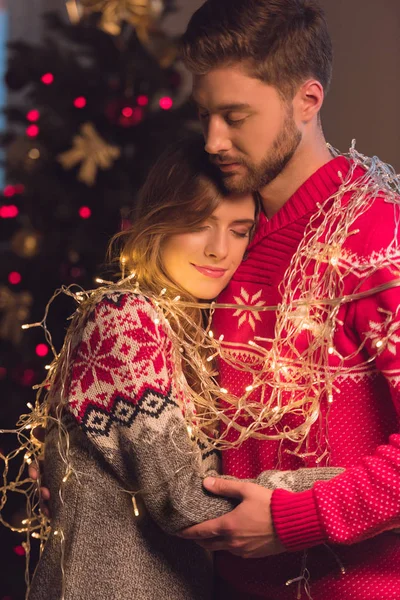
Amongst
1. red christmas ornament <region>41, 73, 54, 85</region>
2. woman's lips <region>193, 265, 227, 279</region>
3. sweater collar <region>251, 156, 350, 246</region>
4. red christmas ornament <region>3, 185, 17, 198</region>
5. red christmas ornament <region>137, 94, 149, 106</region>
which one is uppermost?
red christmas ornament <region>41, 73, 54, 85</region>

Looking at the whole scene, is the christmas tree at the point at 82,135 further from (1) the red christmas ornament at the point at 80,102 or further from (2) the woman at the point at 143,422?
(2) the woman at the point at 143,422

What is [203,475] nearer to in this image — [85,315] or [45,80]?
[85,315]

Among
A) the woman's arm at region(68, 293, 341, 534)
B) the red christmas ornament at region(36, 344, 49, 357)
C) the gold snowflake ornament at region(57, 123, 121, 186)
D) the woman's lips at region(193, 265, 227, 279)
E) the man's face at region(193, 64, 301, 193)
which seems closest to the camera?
the woman's arm at region(68, 293, 341, 534)

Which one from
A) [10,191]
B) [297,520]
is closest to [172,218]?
[297,520]

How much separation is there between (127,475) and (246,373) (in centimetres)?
33

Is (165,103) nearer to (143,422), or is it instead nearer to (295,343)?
(295,343)

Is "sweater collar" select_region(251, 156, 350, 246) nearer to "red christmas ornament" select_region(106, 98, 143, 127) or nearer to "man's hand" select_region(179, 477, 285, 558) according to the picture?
"man's hand" select_region(179, 477, 285, 558)

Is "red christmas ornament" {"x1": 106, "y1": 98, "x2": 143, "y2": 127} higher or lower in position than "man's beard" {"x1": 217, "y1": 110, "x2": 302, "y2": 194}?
higher

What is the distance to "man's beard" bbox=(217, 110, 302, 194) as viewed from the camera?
1703 mm

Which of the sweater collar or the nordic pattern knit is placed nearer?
the nordic pattern knit

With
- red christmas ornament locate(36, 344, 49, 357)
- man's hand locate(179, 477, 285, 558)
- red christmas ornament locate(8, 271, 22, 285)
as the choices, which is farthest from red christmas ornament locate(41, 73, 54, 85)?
man's hand locate(179, 477, 285, 558)

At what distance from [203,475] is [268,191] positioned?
628mm

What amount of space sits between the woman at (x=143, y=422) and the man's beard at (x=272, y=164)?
0.06m

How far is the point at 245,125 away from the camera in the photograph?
66.3 inches
